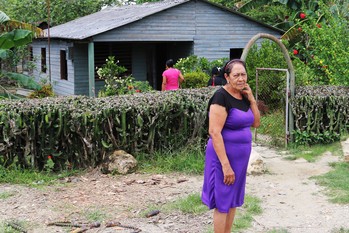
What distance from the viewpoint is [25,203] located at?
5941mm

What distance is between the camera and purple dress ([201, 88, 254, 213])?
4250 millimetres

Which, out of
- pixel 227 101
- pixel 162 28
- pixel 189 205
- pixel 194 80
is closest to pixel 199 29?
pixel 162 28

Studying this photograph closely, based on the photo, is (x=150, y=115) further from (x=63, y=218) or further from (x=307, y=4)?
(x=307, y=4)

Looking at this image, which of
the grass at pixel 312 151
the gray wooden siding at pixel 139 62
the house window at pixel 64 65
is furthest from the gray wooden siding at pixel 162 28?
the grass at pixel 312 151

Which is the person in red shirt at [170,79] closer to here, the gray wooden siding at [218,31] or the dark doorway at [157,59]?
the gray wooden siding at [218,31]

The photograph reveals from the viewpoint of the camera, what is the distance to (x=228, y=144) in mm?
4246

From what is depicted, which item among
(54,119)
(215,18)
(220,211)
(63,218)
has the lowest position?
(63,218)

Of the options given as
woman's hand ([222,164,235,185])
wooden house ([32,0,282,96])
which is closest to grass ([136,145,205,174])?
woman's hand ([222,164,235,185])

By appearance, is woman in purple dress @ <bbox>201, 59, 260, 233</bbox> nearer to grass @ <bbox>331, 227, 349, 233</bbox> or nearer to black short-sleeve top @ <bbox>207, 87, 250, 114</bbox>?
black short-sleeve top @ <bbox>207, 87, 250, 114</bbox>

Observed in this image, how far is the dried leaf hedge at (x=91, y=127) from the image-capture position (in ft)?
22.9

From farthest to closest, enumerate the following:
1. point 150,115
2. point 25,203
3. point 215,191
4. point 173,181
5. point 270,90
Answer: point 270,90 < point 150,115 < point 173,181 < point 25,203 < point 215,191

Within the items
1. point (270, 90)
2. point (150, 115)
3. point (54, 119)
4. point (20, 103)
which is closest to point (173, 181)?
point (150, 115)

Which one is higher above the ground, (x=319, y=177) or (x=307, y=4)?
(x=307, y=4)

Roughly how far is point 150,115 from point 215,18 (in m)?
10.4
